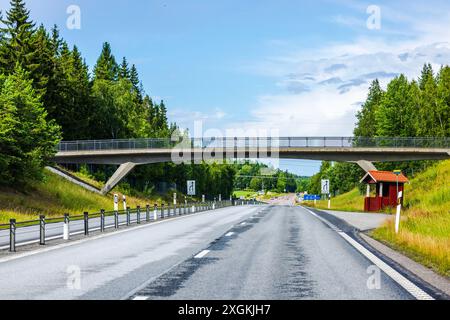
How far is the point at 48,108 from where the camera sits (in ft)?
218

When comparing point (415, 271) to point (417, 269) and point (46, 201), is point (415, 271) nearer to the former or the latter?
point (417, 269)

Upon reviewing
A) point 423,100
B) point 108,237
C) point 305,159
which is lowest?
point 108,237

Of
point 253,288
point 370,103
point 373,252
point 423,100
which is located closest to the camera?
point 253,288

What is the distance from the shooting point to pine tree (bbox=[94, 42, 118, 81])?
11188 cm

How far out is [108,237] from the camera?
18531mm

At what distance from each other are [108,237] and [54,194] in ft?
94.7

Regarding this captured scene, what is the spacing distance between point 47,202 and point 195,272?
1351 inches

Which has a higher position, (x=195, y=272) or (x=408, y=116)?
(x=408, y=116)

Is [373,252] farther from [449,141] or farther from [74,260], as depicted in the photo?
[449,141]

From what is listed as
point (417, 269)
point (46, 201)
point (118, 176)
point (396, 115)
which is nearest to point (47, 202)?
point (46, 201)
